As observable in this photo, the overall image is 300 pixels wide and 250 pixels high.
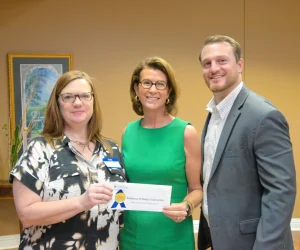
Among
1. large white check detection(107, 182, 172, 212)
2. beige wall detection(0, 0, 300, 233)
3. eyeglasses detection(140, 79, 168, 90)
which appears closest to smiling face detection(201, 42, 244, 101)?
eyeglasses detection(140, 79, 168, 90)

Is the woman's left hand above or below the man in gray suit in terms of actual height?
below

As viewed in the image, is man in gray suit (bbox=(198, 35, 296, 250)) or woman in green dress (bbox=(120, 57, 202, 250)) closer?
man in gray suit (bbox=(198, 35, 296, 250))

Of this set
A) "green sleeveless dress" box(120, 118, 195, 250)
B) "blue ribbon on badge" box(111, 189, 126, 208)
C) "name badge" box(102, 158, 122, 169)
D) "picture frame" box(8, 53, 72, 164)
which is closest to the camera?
"blue ribbon on badge" box(111, 189, 126, 208)

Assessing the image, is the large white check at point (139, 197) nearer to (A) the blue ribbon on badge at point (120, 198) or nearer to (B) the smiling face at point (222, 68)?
(A) the blue ribbon on badge at point (120, 198)

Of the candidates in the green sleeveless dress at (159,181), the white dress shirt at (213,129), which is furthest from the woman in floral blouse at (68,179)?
the white dress shirt at (213,129)

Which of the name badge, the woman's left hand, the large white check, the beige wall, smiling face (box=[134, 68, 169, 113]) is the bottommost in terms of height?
the woman's left hand

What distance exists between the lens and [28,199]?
179 cm

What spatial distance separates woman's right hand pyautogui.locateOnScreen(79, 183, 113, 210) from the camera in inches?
68.9

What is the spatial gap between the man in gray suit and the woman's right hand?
56cm

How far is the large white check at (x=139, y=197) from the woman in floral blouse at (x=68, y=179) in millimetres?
84

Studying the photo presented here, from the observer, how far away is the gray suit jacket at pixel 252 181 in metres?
1.75

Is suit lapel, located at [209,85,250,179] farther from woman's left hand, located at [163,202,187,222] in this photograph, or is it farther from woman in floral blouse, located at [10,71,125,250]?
woman in floral blouse, located at [10,71,125,250]

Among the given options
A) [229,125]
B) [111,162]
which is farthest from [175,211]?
[229,125]

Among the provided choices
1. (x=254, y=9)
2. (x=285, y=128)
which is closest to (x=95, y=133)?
(x=285, y=128)
